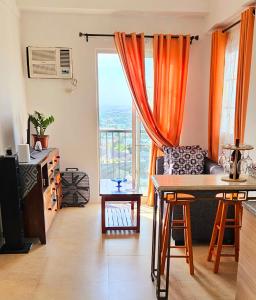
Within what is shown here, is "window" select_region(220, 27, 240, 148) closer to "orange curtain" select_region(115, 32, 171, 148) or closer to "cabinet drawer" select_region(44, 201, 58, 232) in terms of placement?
"orange curtain" select_region(115, 32, 171, 148)

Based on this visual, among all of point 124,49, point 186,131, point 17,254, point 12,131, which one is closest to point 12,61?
point 12,131

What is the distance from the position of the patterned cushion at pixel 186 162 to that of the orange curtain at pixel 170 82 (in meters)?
0.35

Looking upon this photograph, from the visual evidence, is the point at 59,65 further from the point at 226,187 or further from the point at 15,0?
the point at 226,187

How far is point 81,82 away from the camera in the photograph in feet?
12.3

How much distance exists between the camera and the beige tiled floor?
208cm

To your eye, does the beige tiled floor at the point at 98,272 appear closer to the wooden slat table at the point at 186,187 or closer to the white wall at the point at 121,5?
the wooden slat table at the point at 186,187

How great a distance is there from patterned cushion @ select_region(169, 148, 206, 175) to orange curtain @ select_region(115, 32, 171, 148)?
0.36 metres

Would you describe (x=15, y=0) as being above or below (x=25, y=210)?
above

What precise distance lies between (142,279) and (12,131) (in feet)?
7.04

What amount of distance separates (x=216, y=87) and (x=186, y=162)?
1.04 m

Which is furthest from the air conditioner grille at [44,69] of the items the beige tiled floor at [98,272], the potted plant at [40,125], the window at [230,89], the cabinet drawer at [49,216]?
the window at [230,89]

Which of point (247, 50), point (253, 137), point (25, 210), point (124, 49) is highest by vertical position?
point (124, 49)

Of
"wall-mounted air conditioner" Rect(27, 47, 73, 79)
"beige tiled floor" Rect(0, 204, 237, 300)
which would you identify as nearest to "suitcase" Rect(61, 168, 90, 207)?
"beige tiled floor" Rect(0, 204, 237, 300)

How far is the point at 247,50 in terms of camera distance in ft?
8.78
